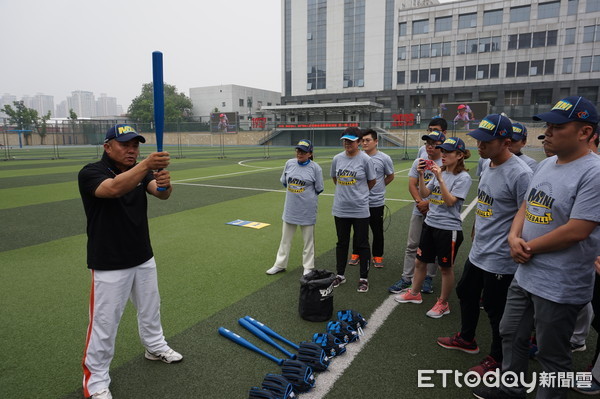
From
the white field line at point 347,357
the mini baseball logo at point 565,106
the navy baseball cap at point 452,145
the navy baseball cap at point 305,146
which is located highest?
the mini baseball logo at point 565,106

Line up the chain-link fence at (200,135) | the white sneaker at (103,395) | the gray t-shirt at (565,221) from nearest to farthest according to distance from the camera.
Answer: the gray t-shirt at (565,221), the white sneaker at (103,395), the chain-link fence at (200,135)

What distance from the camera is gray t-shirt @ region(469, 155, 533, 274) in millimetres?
3500

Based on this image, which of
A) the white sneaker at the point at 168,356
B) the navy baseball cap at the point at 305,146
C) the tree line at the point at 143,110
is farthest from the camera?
the tree line at the point at 143,110

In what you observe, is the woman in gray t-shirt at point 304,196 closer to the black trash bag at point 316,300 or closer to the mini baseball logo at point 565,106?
the black trash bag at point 316,300

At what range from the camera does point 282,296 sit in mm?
5469

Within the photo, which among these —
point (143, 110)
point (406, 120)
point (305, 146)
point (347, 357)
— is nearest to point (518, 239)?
point (347, 357)

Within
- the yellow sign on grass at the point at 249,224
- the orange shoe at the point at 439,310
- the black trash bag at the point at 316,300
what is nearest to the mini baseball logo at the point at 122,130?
the black trash bag at the point at 316,300

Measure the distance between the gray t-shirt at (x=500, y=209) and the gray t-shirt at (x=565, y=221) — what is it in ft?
1.89

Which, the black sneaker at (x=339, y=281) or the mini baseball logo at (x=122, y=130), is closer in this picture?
the mini baseball logo at (x=122, y=130)

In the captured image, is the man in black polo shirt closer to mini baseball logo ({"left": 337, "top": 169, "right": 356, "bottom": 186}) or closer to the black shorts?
mini baseball logo ({"left": 337, "top": 169, "right": 356, "bottom": 186})

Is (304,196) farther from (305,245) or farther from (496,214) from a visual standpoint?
(496,214)

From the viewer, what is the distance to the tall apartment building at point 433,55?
184 feet

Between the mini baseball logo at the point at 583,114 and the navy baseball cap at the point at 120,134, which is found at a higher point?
the mini baseball logo at the point at 583,114

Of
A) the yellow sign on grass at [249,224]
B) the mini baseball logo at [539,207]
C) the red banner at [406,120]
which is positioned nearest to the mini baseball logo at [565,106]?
the mini baseball logo at [539,207]
